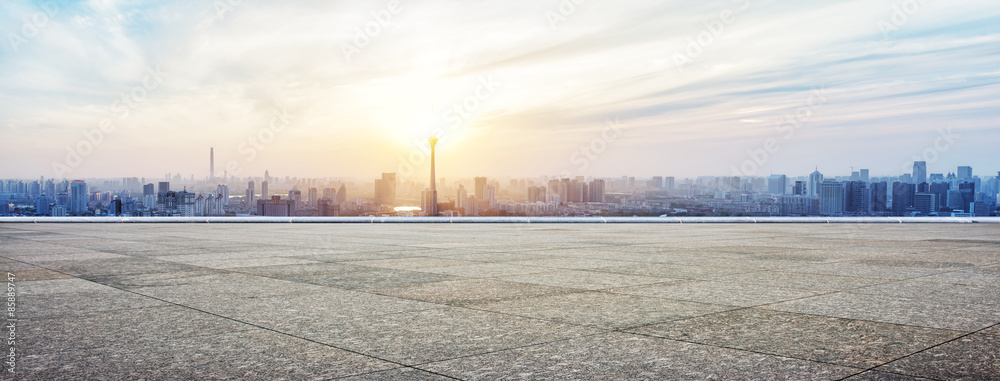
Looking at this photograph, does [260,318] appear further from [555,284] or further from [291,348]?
[555,284]

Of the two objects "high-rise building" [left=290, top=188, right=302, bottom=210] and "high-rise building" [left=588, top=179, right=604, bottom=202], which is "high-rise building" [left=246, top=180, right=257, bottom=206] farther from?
"high-rise building" [left=588, top=179, right=604, bottom=202]

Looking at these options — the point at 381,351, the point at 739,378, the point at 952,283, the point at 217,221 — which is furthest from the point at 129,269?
the point at 217,221

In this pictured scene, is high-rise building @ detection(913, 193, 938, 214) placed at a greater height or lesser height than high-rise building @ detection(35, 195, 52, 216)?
greater

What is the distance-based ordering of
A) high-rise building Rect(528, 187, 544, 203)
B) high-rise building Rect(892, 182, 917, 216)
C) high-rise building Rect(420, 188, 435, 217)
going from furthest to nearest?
high-rise building Rect(528, 187, 544, 203) → high-rise building Rect(420, 188, 435, 217) → high-rise building Rect(892, 182, 917, 216)

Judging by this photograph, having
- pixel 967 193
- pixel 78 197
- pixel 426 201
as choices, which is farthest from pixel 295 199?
pixel 967 193

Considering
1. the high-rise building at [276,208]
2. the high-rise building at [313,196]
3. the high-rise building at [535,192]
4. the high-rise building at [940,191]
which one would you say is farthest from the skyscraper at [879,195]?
the high-rise building at [313,196]

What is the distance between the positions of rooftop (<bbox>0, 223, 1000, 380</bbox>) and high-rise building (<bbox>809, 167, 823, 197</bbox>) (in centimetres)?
3377

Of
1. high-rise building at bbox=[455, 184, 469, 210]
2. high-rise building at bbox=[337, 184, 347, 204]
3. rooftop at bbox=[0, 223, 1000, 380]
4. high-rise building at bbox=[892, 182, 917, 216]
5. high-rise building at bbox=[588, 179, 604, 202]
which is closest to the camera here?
rooftop at bbox=[0, 223, 1000, 380]

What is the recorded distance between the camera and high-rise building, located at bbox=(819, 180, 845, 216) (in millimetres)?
41312

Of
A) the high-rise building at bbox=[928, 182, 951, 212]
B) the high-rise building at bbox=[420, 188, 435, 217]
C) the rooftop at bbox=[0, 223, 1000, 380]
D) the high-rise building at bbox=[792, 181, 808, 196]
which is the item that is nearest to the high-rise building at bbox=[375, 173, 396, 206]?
the high-rise building at bbox=[420, 188, 435, 217]

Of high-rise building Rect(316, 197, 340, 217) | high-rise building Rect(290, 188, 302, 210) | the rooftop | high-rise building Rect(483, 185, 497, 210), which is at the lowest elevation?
the rooftop

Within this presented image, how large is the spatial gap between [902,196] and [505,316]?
42.3 metres

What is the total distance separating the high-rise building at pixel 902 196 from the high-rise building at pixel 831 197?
9.02ft

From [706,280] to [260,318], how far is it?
5.67 m
